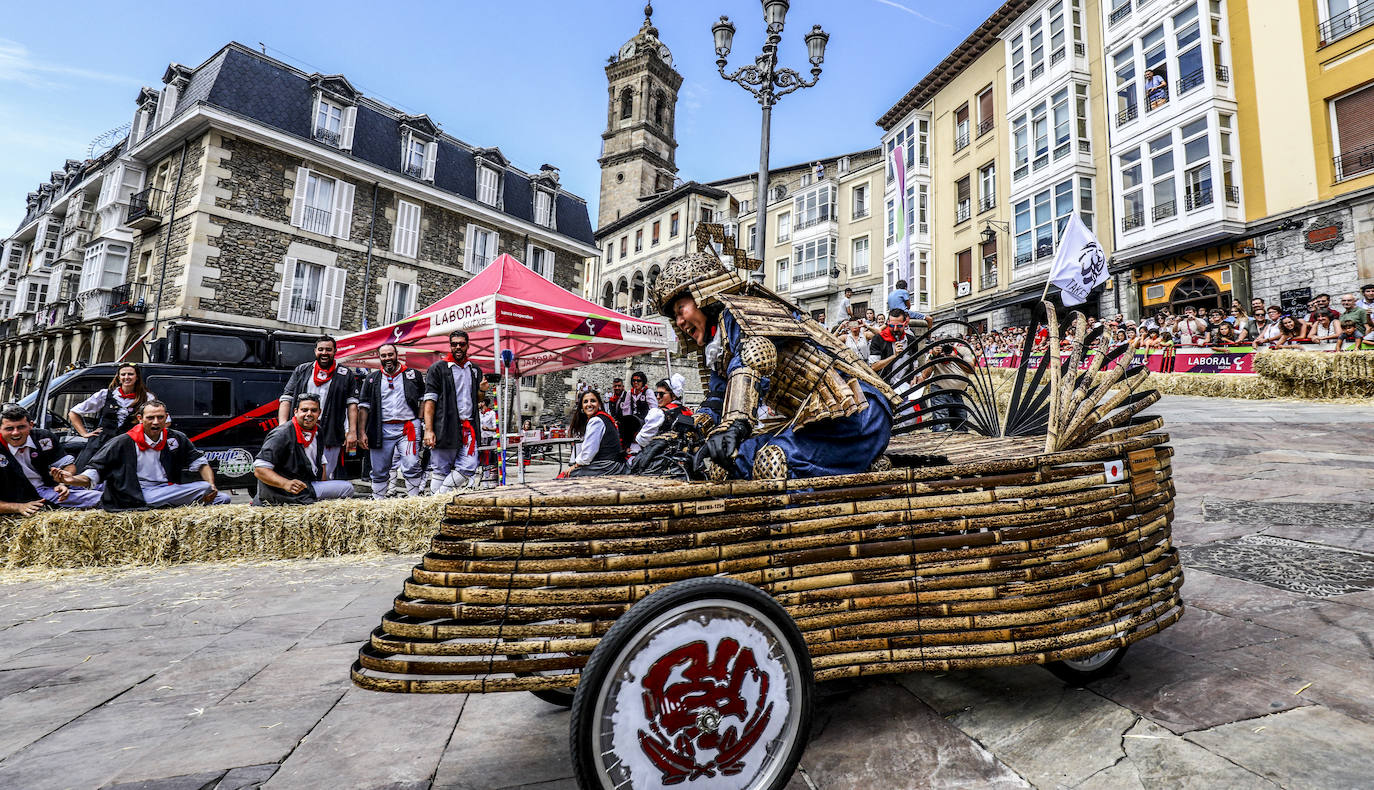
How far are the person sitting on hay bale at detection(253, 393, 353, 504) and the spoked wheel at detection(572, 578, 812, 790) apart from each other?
19.1ft

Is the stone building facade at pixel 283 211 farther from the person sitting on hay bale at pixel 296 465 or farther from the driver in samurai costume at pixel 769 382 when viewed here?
the driver in samurai costume at pixel 769 382

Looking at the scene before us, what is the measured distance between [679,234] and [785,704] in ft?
142

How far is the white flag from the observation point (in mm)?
7875

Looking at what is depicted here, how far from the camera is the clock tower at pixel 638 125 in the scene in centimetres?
4944

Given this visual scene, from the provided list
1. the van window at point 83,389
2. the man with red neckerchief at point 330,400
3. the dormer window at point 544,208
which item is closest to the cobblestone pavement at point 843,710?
the man with red neckerchief at point 330,400

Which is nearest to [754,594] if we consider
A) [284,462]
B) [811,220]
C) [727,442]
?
[727,442]

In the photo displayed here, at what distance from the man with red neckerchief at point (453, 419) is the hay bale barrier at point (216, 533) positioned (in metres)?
1.53

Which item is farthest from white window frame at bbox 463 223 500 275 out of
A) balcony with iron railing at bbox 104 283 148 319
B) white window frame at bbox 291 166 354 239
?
balcony with iron railing at bbox 104 283 148 319

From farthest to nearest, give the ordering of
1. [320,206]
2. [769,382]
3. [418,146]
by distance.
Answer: [418,146], [320,206], [769,382]

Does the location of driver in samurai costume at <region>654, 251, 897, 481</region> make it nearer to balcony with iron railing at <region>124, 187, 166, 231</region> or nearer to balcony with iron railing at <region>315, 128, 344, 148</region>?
balcony with iron railing at <region>315, 128, 344, 148</region>

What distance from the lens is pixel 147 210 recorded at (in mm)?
19812

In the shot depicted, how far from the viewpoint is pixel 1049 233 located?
2228cm

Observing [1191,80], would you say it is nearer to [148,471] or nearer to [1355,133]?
[1355,133]

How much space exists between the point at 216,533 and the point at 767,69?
9.49 m
